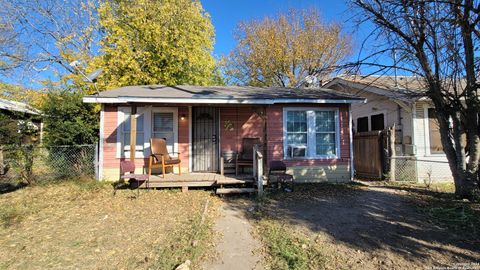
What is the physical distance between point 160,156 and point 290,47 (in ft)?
54.4

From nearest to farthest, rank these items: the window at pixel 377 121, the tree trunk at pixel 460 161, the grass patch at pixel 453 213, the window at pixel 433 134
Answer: the grass patch at pixel 453 213 < the tree trunk at pixel 460 161 < the window at pixel 433 134 < the window at pixel 377 121

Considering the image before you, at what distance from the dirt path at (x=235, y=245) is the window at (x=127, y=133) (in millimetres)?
4011

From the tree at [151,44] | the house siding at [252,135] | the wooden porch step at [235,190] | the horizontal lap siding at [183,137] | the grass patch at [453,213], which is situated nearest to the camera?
the grass patch at [453,213]

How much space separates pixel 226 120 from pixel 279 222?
4.50m

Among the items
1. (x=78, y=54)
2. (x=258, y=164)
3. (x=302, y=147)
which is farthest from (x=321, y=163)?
(x=78, y=54)

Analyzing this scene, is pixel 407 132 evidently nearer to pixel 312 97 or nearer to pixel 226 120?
pixel 312 97

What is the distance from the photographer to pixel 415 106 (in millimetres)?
8898

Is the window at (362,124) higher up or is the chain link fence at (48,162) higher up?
the window at (362,124)

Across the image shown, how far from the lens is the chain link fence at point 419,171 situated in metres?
8.80

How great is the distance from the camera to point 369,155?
9.21 meters

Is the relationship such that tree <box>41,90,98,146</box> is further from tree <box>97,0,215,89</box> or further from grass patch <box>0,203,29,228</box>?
tree <box>97,0,215,89</box>

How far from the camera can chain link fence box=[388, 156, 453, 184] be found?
8795mm

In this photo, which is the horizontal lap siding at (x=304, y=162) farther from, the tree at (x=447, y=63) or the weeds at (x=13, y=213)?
the weeds at (x=13, y=213)

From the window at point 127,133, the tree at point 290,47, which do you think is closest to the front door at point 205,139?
the window at point 127,133
